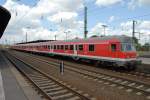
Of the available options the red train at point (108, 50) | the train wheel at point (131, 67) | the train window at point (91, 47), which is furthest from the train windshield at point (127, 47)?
the train window at point (91, 47)

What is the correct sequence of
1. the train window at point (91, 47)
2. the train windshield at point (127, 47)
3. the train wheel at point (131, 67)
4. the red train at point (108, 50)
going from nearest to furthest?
1. the red train at point (108, 50)
2. the train windshield at point (127, 47)
3. the train wheel at point (131, 67)
4. the train window at point (91, 47)

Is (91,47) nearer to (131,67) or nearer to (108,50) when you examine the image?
(108,50)

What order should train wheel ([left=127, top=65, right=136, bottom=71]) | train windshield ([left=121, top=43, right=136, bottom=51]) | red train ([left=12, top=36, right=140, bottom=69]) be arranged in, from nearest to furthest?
red train ([left=12, top=36, right=140, bottom=69]) < train windshield ([left=121, top=43, right=136, bottom=51]) < train wheel ([left=127, top=65, right=136, bottom=71])

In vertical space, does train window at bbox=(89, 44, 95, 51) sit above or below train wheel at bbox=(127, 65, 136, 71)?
above

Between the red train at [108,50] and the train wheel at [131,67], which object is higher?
the red train at [108,50]

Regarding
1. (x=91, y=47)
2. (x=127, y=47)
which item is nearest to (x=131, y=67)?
(x=127, y=47)

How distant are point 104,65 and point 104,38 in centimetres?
254

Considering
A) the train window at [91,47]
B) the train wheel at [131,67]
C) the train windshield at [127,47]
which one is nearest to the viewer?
the train windshield at [127,47]

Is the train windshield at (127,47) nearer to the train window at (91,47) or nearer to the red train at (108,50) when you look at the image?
the red train at (108,50)

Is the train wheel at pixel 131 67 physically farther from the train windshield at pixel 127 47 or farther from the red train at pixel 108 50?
the train windshield at pixel 127 47

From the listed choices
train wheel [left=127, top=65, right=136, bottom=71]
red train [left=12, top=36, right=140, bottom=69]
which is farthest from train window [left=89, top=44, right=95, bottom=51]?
train wheel [left=127, top=65, right=136, bottom=71]

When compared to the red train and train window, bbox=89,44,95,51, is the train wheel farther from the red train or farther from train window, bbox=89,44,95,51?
train window, bbox=89,44,95,51

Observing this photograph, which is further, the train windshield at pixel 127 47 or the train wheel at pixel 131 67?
the train wheel at pixel 131 67

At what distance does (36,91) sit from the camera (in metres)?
13.5
